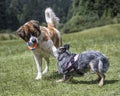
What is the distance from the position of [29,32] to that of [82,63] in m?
1.45

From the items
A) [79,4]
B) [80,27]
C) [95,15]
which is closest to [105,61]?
[80,27]

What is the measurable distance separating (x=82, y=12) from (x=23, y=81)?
5266 centimetres

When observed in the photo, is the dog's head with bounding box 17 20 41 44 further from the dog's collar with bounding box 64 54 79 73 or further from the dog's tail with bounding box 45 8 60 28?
the dog's tail with bounding box 45 8 60 28

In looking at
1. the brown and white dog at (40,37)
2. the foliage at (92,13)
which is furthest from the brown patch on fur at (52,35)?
the foliage at (92,13)

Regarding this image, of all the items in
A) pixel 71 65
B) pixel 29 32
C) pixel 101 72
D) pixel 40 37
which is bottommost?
pixel 101 72

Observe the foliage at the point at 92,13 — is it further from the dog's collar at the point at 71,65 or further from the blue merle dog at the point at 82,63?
the dog's collar at the point at 71,65

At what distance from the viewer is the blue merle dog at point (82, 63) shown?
9.35 meters

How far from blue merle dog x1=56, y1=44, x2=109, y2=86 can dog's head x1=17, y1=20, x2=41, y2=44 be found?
706mm

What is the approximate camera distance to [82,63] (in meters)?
9.52

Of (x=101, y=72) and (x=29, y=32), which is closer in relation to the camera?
(x=101, y=72)

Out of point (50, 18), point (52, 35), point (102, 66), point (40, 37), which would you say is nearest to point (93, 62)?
point (102, 66)

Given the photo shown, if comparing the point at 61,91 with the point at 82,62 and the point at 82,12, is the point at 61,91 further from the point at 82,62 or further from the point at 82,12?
the point at 82,12

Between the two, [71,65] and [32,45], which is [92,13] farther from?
[71,65]

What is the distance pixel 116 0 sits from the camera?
2336 inches
